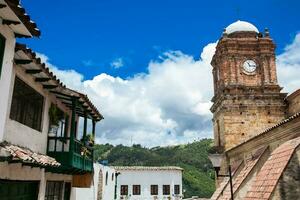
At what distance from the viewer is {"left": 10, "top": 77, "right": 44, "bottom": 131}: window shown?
8.19 meters

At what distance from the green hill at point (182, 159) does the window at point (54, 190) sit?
47.2 meters

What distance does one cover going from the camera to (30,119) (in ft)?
30.0

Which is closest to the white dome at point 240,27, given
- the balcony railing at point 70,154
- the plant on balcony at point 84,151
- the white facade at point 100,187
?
the white facade at point 100,187

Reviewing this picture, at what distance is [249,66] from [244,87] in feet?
6.76

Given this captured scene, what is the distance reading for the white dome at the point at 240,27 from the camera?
26031 mm

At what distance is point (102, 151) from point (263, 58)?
67.2 metres

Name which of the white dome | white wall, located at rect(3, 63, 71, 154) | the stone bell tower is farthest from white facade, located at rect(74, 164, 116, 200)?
the white dome

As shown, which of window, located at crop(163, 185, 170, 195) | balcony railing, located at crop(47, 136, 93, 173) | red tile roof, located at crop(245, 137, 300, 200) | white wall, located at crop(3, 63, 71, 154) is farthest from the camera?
window, located at crop(163, 185, 170, 195)

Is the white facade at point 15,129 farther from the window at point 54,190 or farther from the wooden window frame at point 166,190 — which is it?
the wooden window frame at point 166,190

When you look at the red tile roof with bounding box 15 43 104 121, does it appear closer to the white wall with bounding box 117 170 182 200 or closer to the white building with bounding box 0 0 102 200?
the white building with bounding box 0 0 102 200

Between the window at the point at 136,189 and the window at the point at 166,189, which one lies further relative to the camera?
the window at the point at 136,189

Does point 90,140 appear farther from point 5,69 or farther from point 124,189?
point 124,189

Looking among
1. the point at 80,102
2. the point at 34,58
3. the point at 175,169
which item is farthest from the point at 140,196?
the point at 34,58

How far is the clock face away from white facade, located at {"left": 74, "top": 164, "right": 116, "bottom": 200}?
1288 centimetres
